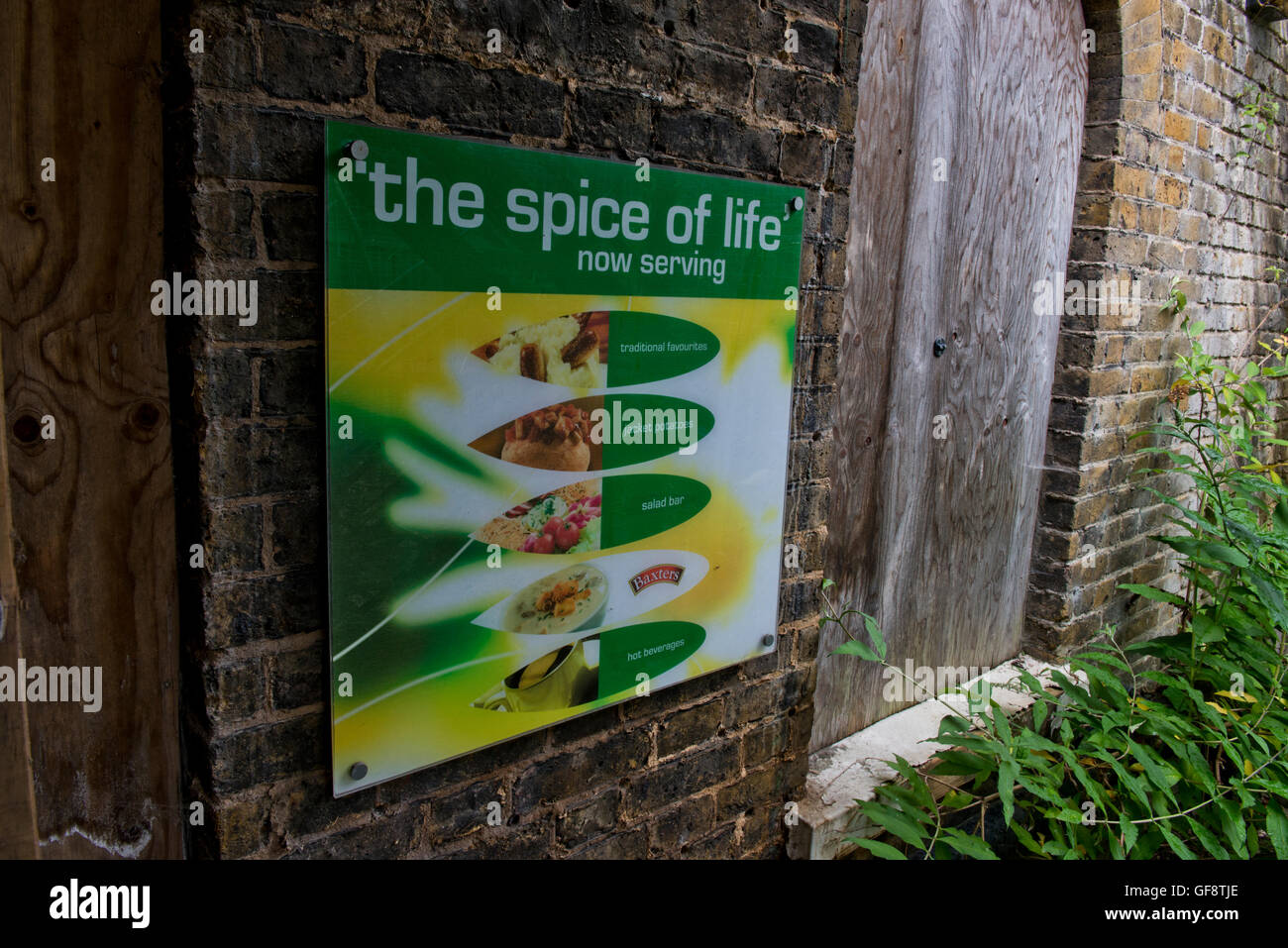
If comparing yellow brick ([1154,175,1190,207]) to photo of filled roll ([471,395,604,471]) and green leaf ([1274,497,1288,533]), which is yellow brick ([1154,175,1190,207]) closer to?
green leaf ([1274,497,1288,533])

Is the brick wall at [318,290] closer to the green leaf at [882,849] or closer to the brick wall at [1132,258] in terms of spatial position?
the green leaf at [882,849]

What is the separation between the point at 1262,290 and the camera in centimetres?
389

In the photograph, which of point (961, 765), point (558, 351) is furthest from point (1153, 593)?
point (558, 351)

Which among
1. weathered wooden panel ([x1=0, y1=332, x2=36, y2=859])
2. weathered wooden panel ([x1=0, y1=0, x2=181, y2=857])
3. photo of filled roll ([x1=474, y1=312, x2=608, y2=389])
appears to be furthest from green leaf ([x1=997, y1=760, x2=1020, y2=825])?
weathered wooden panel ([x1=0, y1=332, x2=36, y2=859])

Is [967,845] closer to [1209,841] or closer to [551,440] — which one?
[1209,841]

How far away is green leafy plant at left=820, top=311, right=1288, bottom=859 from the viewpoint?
2.15 metres

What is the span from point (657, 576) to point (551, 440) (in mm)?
372

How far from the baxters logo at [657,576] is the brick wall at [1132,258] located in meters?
1.89

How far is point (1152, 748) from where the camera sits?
2.63 m

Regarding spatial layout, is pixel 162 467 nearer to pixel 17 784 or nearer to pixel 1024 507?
pixel 17 784

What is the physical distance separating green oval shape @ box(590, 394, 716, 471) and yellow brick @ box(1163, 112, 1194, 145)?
243 cm

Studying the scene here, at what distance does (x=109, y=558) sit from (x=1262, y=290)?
456 centimetres

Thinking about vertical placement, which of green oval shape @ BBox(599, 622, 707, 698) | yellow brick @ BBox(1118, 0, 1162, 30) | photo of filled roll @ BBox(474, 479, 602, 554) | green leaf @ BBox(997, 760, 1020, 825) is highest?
yellow brick @ BBox(1118, 0, 1162, 30)

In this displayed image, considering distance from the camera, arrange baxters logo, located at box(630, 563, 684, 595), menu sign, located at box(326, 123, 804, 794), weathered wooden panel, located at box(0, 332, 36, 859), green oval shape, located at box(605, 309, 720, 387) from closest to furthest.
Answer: weathered wooden panel, located at box(0, 332, 36, 859), menu sign, located at box(326, 123, 804, 794), green oval shape, located at box(605, 309, 720, 387), baxters logo, located at box(630, 563, 684, 595)
